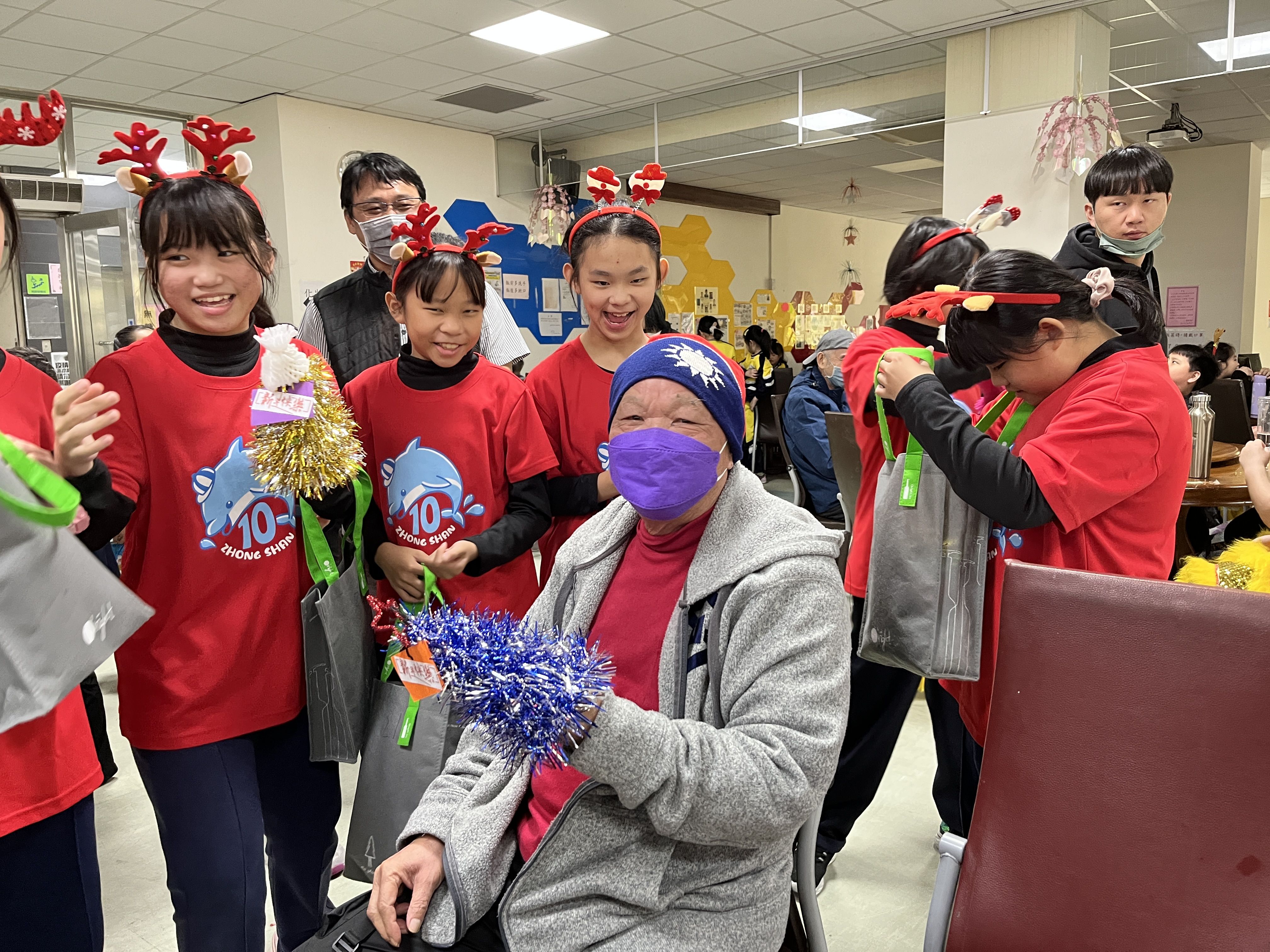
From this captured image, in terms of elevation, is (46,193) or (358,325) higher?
(46,193)

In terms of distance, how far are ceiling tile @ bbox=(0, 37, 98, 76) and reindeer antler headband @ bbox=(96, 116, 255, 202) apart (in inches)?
213

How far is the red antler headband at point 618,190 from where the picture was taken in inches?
81.0

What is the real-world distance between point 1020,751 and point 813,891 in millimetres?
353

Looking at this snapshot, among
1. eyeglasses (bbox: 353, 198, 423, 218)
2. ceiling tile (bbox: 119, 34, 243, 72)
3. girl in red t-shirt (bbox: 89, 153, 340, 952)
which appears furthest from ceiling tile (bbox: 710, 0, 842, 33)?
girl in red t-shirt (bbox: 89, 153, 340, 952)

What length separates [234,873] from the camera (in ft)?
4.76

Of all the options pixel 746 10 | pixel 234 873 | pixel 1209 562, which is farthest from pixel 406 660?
pixel 746 10

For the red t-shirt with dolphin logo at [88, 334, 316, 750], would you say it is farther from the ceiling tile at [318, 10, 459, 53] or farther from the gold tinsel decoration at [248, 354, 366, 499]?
the ceiling tile at [318, 10, 459, 53]

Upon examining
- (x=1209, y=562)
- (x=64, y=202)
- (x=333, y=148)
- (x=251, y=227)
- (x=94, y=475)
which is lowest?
(x=1209, y=562)

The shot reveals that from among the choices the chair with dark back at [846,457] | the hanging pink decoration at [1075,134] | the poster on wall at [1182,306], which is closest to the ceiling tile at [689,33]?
the hanging pink decoration at [1075,134]

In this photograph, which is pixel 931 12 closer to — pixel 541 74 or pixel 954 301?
pixel 541 74

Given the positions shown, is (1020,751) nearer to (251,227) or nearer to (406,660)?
(406,660)

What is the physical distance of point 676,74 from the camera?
22.2ft

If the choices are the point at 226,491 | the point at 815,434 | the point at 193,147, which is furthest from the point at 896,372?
the point at 815,434

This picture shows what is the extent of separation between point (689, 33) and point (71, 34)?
382cm
